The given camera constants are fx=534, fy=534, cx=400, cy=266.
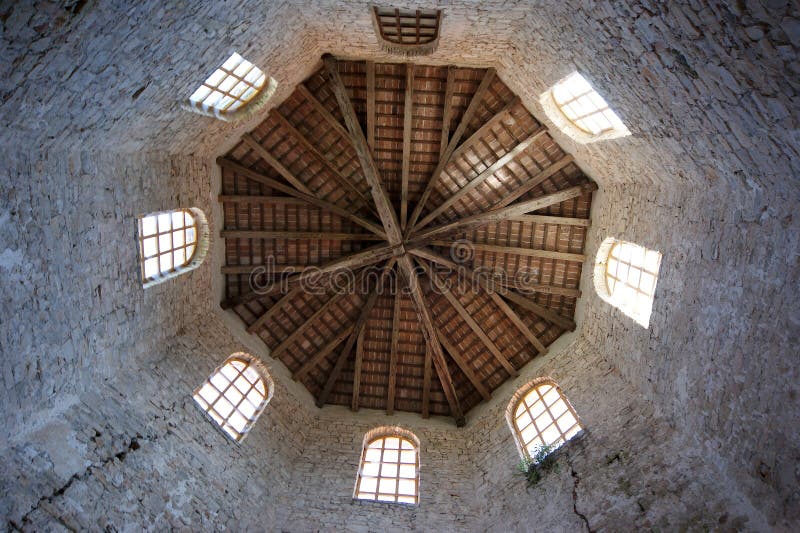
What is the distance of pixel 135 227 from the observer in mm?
9445

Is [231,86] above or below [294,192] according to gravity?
above

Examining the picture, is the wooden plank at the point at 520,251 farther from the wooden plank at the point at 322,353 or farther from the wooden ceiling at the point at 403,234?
the wooden plank at the point at 322,353

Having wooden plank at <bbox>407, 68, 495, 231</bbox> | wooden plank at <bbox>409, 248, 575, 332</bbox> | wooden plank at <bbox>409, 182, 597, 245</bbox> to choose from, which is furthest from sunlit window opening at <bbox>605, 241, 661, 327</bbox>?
wooden plank at <bbox>407, 68, 495, 231</bbox>

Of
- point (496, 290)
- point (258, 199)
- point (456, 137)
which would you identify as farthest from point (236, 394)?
point (456, 137)

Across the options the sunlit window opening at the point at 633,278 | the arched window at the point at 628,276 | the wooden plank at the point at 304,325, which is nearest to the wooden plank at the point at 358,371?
the wooden plank at the point at 304,325

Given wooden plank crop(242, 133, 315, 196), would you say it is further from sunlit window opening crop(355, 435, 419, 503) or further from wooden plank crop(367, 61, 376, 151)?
sunlit window opening crop(355, 435, 419, 503)

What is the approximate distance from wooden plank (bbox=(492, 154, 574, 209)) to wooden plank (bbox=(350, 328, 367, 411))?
199 inches

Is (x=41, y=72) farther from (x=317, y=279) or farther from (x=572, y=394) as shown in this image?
(x=572, y=394)

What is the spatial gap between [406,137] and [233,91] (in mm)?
4048

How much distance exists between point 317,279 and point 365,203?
2420 mm

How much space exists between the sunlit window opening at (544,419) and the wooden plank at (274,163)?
7.44 m

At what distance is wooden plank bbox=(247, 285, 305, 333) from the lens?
45.4 feet

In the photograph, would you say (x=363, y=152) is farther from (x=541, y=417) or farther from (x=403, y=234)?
(x=541, y=417)

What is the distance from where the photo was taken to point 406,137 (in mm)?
12664
